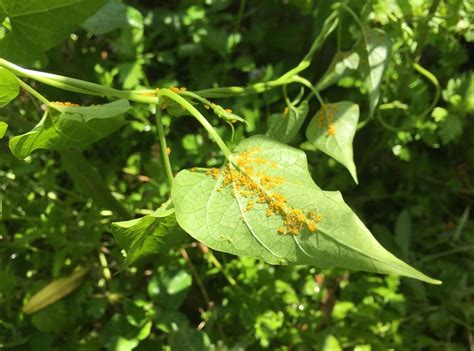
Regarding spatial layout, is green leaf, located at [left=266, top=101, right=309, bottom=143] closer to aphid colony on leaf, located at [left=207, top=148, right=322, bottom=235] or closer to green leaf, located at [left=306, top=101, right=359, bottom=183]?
green leaf, located at [left=306, top=101, right=359, bottom=183]

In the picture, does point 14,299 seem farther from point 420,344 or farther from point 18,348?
point 420,344

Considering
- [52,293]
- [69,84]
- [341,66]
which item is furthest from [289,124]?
[52,293]

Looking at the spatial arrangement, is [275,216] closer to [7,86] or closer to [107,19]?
[7,86]

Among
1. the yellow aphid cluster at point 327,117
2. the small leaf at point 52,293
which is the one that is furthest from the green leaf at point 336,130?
the small leaf at point 52,293

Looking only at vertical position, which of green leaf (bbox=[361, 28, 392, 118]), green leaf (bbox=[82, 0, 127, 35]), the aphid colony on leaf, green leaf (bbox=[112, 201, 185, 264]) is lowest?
green leaf (bbox=[112, 201, 185, 264])

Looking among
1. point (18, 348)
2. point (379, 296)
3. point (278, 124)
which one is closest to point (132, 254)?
point (278, 124)

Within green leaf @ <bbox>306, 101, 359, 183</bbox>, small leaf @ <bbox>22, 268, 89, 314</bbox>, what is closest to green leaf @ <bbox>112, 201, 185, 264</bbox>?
green leaf @ <bbox>306, 101, 359, 183</bbox>
